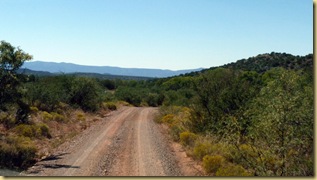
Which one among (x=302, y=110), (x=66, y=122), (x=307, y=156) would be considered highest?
(x=302, y=110)

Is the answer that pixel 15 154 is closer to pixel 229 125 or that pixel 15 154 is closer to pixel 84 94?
pixel 229 125

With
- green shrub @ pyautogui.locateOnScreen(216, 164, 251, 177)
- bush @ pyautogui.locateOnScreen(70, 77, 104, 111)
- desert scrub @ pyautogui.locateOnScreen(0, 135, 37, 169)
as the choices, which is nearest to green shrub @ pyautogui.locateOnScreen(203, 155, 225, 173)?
green shrub @ pyautogui.locateOnScreen(216, 164, 251, 177)

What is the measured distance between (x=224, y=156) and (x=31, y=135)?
12.5m

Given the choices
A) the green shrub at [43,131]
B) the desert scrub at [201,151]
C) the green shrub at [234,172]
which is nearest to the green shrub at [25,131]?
the green shrub at [43,131]

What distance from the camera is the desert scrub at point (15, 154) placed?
17033mm

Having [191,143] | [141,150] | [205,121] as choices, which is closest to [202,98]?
[205,121]

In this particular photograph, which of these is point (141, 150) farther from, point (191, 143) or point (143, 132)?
point (143, 132)

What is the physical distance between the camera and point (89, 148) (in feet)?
71.4

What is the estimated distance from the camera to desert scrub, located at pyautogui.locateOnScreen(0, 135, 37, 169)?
1703 centimetres

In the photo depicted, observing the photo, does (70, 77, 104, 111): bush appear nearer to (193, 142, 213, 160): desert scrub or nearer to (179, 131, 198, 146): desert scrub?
(179, 131, 198, 146): desert scrub

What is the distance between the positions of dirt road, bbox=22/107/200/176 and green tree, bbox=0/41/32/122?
130 inches

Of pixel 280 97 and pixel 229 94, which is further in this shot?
pixel 229 94

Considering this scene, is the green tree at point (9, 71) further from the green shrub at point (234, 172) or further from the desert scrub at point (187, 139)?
the green shrub at point (234, 172)

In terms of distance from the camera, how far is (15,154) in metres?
17.7
